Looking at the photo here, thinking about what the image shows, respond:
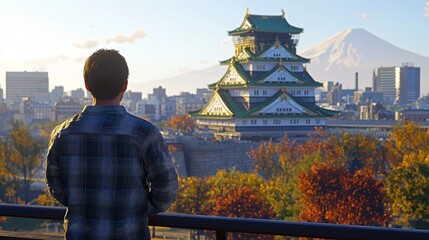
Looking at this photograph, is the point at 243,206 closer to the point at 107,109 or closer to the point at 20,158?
the point at 20,158

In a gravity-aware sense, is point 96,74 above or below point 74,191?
above

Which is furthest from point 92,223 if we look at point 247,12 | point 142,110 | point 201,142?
point 142,110

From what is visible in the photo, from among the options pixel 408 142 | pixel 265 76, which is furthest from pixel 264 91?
pixel 408 142

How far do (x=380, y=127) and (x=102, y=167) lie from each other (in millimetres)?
59137

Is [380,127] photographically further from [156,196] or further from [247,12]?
[156,196]

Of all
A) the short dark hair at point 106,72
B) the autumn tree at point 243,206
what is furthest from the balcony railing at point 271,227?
the autumn tree at point 243,206

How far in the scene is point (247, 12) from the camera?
43.8 meters

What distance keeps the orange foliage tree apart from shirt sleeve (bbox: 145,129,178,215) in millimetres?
22055

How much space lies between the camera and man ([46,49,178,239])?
8.94 ft

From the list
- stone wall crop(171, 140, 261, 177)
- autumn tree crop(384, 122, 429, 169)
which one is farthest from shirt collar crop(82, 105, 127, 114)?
autumn tree crop(384, 122, 429, 169)

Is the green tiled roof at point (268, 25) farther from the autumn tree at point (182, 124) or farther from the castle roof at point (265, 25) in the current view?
the autumn tree at point (182, 124)

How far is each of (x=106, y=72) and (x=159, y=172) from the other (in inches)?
19.4

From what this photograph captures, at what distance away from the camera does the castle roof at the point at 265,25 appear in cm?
4344

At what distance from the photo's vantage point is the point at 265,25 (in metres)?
43.9
